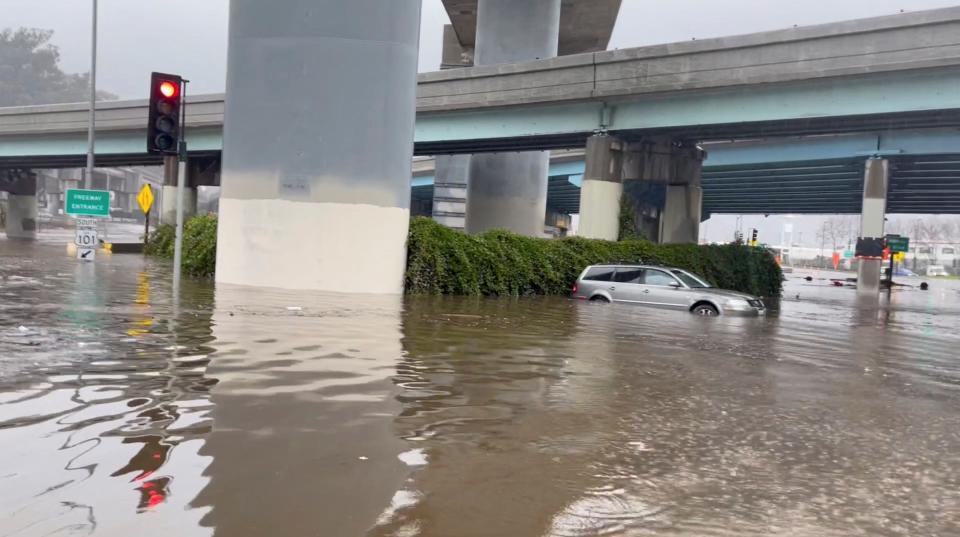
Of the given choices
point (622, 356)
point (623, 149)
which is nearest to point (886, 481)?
point (622, 356)

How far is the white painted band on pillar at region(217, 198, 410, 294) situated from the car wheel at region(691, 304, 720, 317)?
24.7 ft

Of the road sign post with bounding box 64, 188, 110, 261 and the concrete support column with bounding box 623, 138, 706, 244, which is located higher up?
the concrete support column with bounding box 623, 138, 706, 244

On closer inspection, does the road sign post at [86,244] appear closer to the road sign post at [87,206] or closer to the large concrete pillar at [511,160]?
the road sign post at [87,206]

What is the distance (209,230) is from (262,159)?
13.9 feet

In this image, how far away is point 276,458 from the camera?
17.7ft

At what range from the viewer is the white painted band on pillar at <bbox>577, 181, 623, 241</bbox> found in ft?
116

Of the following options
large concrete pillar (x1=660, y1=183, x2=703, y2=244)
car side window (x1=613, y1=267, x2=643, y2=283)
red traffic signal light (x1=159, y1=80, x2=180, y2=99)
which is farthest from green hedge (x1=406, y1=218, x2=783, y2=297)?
red traffic signal light (x1=159, y1=80, x2=180, y2=99)

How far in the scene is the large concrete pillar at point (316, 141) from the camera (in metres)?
19.8

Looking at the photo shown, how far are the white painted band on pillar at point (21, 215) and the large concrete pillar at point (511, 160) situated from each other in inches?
1618

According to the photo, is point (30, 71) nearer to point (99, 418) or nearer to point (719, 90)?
point (719, 90)

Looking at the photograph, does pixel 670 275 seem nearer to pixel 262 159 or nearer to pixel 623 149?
pixel 262 159

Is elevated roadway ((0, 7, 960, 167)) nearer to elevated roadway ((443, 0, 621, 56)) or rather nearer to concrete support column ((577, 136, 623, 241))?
concrete support column ((577, 136, 623, 241))

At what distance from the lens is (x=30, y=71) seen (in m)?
126

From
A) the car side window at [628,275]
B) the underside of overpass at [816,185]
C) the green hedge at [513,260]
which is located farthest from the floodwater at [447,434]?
the underside of overpass at [816,185]
